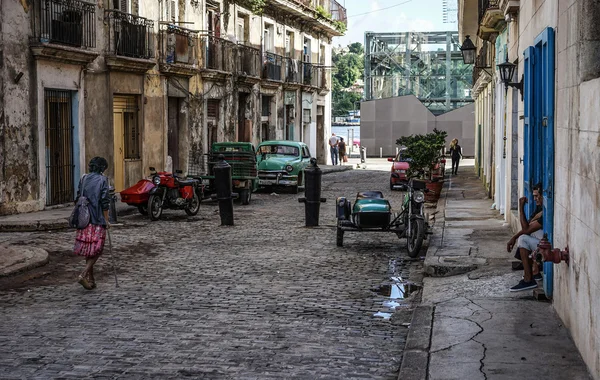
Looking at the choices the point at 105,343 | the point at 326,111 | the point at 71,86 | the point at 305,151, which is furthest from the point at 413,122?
the point at 105,343

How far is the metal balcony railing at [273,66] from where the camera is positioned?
34.6 metres

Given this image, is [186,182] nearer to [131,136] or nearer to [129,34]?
[129,34]

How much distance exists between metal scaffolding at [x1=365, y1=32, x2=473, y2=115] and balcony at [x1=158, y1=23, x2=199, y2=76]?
32.8 metres

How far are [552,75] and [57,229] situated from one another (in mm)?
10465

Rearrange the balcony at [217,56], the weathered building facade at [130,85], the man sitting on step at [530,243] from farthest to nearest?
1. the balcony at [217,56]
2. the weathered building facade at [130,85]
3. the man sitting on step at [530,243]

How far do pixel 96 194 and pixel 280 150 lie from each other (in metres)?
16.8

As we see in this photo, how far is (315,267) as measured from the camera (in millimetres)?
11594

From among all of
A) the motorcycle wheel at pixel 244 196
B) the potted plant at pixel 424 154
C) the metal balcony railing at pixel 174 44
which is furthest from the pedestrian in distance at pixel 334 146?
the motorcycle wheel at pixel 244 196

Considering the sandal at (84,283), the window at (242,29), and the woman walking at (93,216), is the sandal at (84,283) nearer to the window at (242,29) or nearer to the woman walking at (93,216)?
the woman walking at (93,216)

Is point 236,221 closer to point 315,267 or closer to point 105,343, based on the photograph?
point 315,267

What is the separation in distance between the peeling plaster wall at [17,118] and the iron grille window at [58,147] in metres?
0.76

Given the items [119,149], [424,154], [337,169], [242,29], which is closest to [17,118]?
[119,149]

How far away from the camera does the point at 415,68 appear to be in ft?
204

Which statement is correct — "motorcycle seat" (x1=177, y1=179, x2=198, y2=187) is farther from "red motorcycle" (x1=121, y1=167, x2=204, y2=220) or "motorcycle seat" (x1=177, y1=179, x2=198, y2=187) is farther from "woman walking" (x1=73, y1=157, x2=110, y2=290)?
"woman walking" (x1=73, y1=157, x2=110, y2=290)
